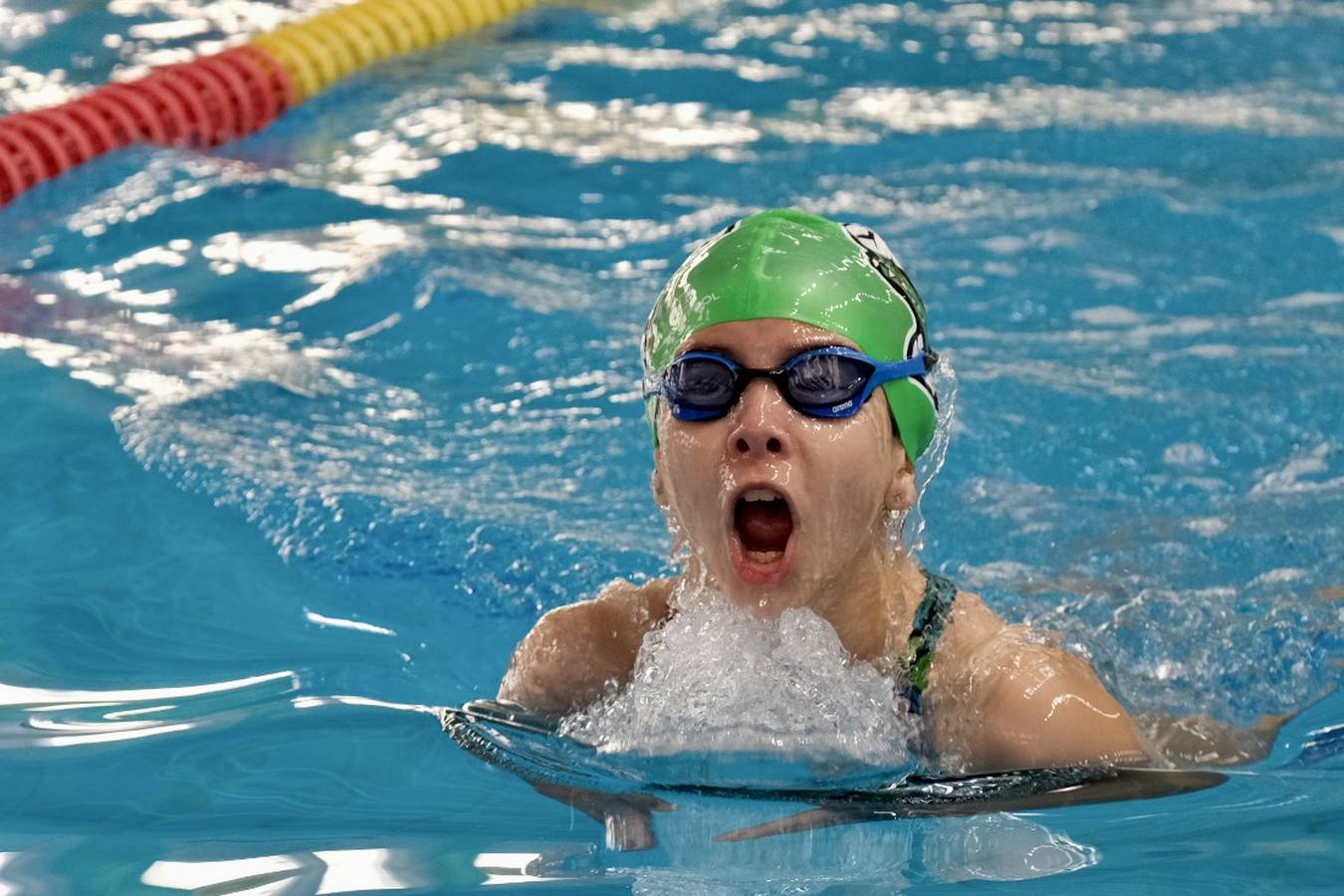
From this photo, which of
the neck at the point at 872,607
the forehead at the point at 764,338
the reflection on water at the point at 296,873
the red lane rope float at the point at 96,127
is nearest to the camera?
the reflection on water at the point at 296,873

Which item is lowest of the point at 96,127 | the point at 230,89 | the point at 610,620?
the point at 610,620

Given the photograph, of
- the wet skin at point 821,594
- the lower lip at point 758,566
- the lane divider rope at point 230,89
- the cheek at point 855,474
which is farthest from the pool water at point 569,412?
the cheek at point 855,474

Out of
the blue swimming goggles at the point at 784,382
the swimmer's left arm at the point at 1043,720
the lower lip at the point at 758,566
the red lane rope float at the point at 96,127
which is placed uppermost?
the red lane rope float at the point at 96,127

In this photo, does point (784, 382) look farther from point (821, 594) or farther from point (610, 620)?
point (610, 620)

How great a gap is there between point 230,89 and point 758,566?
487 centimetres

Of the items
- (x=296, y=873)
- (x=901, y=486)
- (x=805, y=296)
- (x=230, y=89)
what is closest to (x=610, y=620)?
(x=901, y=486)

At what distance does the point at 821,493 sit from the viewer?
2.49m

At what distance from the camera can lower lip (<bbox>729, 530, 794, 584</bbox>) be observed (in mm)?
2459

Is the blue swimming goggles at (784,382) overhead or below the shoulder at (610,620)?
overhead

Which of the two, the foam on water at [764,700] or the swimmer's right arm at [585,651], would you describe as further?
the swimmer's right arm at [585,651]

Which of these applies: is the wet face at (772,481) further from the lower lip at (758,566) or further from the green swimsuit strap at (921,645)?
the green swimsuit strap at (921,645)

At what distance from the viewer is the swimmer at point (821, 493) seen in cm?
248

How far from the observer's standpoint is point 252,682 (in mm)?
3113

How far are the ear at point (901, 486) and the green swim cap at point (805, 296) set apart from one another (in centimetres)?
1
